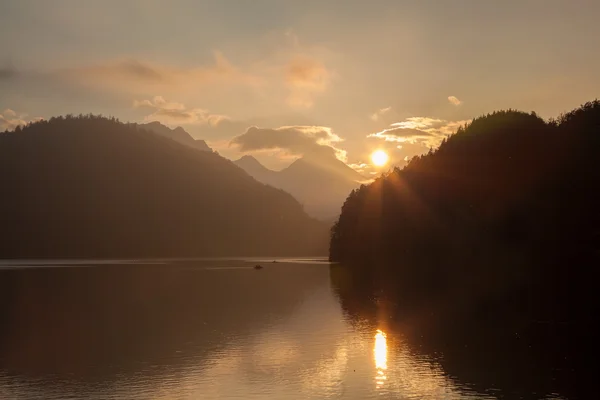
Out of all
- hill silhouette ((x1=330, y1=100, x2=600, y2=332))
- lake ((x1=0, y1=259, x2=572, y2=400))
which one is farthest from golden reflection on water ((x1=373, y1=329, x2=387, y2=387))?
hill silhouette ((x1=330, y1=100, x2=600, y2=332))

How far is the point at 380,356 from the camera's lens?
58.5 meters

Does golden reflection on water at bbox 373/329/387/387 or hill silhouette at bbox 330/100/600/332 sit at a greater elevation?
hill silhouette at bbox 330/100/600/332

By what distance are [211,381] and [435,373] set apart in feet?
62.2

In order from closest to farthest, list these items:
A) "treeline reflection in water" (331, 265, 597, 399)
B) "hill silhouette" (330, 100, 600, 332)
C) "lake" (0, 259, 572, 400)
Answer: "lake" (0, 259, 572, 400) < "treeline reflection in water" (331, 265, 597, 399) < "hill silhouette" (330, 100, 600, 332)

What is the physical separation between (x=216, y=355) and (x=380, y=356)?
52.9 feet

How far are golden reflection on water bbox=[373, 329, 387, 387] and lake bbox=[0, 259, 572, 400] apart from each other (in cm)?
12

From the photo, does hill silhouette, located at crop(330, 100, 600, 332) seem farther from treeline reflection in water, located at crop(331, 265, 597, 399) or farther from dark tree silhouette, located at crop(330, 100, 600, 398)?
treeline reflection in water, located at crop(331, 265, 597, 399)

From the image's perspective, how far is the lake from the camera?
146 ft

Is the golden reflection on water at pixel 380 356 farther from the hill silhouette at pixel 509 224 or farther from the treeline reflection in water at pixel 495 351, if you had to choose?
the hill silhouette at pixel 509 224

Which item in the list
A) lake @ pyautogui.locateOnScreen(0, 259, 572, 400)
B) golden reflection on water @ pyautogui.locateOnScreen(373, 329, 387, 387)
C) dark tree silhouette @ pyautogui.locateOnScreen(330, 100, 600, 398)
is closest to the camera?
lake @ pyautogui.locateOnScreen(0, 259, 572, 400)

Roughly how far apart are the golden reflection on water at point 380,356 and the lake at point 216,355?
0.41 ft

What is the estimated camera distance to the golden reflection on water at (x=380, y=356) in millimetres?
48750

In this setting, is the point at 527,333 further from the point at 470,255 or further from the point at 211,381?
the point at 470,255

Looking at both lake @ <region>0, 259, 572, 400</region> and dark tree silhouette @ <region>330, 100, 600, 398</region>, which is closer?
lake @ <region>0, 259, 572, 400</region>
